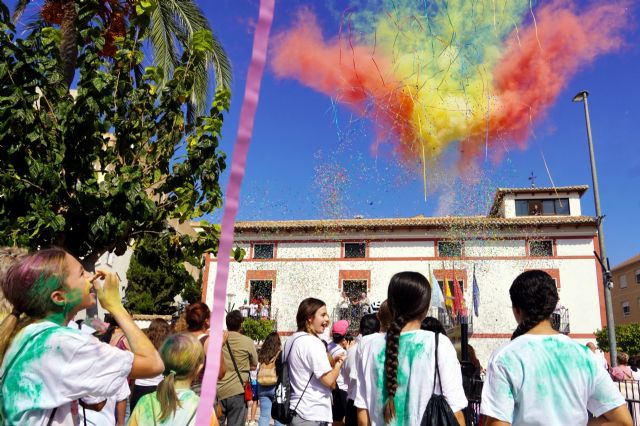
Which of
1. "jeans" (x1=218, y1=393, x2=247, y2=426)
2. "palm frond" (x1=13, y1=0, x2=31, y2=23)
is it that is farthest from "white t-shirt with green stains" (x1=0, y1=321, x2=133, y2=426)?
"palm frond" (x1=13, y1=0, x2=31, y2=23)

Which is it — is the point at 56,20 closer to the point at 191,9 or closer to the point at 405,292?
the point at 191,9

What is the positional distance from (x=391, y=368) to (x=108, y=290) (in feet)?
4.48

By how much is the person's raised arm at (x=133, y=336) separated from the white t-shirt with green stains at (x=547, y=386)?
141 cm

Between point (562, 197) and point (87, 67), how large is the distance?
29.9 metres

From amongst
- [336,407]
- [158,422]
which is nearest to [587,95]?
[336,407]

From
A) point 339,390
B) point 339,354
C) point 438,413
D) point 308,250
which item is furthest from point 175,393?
point 308,250

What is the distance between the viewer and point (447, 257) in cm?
3017

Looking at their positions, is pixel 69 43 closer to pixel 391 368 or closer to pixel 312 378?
pixel 312 378

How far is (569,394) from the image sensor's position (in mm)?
2285

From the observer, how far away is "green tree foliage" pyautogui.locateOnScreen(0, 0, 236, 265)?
5.22m

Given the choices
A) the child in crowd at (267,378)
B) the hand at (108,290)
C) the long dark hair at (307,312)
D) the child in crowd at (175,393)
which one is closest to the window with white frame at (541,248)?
the child in crowd at (267,378)

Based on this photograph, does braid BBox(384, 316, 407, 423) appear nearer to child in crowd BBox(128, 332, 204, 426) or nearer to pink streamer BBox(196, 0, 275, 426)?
child in crowd BBox(128, 332, 204, 426)

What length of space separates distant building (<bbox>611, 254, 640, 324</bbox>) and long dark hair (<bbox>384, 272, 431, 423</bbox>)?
180 feet

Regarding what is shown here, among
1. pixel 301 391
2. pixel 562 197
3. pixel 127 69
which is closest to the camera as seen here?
pixel 301 391
